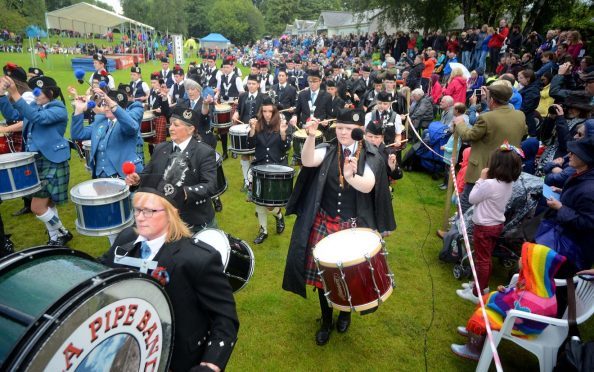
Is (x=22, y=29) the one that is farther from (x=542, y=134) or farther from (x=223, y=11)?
(x=542, y=134)

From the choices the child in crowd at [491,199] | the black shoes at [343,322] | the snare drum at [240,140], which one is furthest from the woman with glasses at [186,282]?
the snare drum at [240,140]

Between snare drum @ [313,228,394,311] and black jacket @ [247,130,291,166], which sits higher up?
black jacket @ [247,130,291,166]

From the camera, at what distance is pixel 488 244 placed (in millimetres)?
4516

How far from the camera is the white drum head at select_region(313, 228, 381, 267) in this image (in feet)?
10.1

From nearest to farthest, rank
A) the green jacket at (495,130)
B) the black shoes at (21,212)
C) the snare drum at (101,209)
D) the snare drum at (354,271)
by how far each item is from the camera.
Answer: the snare drum at (354,271) → the snare drum at (101,209) → the green jacket at (495,130) → the black shoes at (21,212)

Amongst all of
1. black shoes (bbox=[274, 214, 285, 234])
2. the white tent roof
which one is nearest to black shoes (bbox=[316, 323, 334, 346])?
black shoes (bbox=[274, 214, 285, 234])

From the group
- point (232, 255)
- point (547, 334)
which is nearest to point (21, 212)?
point (232, 255)

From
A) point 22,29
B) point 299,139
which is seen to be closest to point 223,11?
point 22,29

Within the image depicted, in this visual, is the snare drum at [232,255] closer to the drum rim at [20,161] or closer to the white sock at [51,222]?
the drum rim at [20,161]

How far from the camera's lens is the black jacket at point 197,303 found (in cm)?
221

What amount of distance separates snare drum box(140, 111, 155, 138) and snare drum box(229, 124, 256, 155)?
2308 millimetres

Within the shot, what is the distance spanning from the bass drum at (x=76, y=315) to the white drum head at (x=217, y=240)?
1.20 metres

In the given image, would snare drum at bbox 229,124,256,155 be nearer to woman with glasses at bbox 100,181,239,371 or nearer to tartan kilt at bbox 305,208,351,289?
tartan kilt at bbox 305,208,351,289

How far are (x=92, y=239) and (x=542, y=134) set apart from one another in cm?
846
